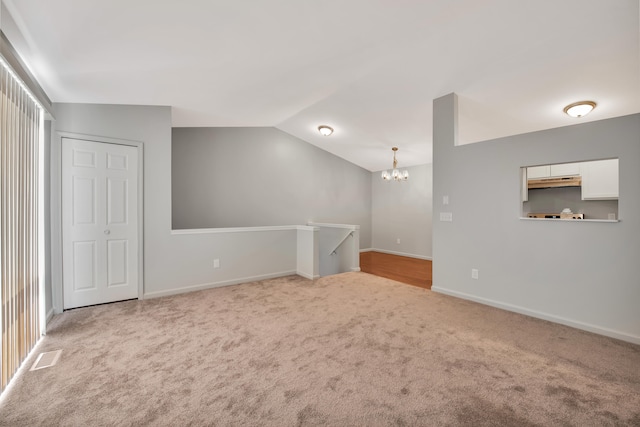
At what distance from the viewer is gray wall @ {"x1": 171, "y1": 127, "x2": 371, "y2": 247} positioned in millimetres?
5516

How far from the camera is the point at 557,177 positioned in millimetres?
5188

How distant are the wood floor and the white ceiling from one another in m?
2.68

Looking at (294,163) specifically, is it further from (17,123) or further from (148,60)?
(17,123)

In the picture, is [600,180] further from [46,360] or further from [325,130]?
[46,360]

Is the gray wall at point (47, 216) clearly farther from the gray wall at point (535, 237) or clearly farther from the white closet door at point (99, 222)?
the gray wall at point (535, 237)

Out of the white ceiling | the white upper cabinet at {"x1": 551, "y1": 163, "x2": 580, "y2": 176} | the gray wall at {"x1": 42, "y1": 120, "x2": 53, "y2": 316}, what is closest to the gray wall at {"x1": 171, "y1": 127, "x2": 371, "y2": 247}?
the white ceiling

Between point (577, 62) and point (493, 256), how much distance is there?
2.23 meters

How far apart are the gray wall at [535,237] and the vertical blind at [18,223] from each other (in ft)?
14.5

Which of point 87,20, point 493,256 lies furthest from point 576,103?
point 87,20

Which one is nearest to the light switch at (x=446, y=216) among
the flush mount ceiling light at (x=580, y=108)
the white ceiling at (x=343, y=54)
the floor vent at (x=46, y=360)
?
the white ceiling at (x=343, y=54)

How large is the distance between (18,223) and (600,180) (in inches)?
297

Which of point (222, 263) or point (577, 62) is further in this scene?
point (222, 263)

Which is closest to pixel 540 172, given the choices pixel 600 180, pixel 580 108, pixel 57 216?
pixel 600 180

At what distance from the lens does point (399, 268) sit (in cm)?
590
